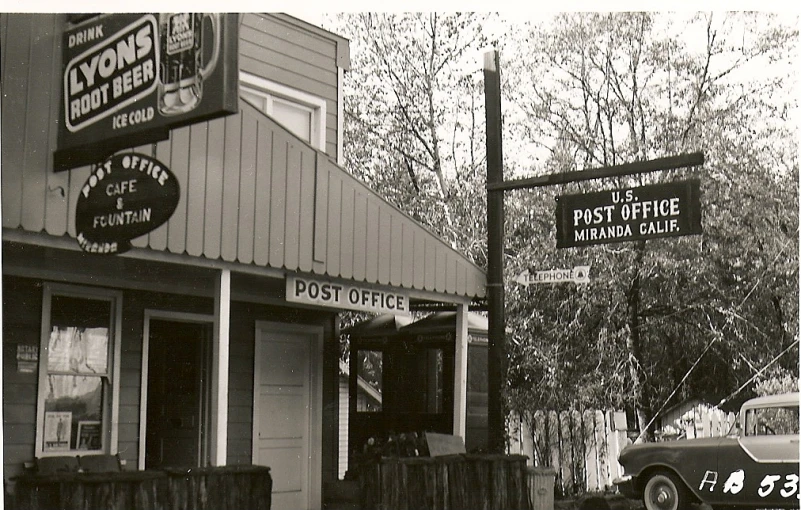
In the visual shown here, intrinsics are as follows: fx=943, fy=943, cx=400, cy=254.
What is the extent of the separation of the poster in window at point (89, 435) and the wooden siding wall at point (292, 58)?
14.1 ft

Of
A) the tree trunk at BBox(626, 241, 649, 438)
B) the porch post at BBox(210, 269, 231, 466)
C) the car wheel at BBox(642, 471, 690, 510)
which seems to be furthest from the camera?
the tree trunk at BBox(626, 241, 649, 438)

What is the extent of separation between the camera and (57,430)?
332 inches

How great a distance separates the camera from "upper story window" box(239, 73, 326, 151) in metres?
10.9

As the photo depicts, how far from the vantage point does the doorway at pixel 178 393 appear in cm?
998

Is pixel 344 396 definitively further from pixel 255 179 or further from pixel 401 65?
pixel 255 179

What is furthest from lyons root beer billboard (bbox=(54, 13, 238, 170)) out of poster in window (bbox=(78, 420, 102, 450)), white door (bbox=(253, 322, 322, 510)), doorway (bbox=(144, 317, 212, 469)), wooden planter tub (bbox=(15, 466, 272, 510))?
white door (bbox=(253, 322, 322, 510))

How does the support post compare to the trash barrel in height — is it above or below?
above

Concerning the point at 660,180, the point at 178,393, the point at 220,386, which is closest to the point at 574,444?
the point at 178,393

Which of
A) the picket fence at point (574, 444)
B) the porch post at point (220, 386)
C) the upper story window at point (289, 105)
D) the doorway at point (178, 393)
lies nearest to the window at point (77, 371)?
the doorway at point (178, 393)

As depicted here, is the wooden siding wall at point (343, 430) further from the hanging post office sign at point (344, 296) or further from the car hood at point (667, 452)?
the car hood at point (667, 452)

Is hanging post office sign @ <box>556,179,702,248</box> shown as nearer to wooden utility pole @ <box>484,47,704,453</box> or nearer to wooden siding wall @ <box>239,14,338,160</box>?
wooden utility pole @ <box>484,47,704,453</box>

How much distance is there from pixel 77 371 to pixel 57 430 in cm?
55

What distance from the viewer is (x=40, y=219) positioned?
6355mm

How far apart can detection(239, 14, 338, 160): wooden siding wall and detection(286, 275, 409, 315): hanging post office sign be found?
2.85 meters
